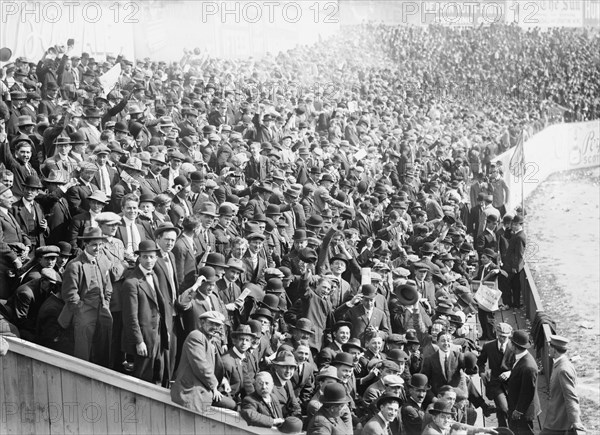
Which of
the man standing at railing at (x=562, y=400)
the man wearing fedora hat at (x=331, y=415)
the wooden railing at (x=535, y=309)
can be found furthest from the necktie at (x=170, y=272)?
the wooden railing at (x=535, y=309)

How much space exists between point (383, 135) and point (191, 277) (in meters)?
17.0

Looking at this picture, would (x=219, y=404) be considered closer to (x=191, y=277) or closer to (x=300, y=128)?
(x=191, y=277)

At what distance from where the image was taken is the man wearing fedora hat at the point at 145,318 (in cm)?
966

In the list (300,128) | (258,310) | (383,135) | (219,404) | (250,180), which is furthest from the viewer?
(383,135)

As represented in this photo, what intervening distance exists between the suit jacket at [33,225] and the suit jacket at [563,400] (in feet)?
19.3

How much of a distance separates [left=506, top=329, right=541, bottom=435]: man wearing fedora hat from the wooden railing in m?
2.29

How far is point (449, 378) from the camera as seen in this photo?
1122 cm

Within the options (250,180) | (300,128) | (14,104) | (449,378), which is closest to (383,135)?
(300,128)

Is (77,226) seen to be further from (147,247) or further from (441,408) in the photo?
(441,408)

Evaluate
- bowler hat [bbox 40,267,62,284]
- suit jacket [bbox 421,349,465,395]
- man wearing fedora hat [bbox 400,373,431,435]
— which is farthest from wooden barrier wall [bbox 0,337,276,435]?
suit jacket [bbox 421,349,465,395]

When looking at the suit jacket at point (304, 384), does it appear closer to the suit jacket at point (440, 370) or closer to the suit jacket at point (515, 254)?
the suit jacket at point (440, 370)

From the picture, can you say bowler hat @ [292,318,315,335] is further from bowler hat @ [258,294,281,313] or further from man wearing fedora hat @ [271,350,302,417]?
man wearing fedora hat @ [271,350,302,417]

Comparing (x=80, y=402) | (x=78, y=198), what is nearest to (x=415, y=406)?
(x=80, y=402)

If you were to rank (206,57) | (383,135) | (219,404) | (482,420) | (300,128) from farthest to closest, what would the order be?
(206,57)
(383,135)
(300,128)
(482,420)
(219,404)
